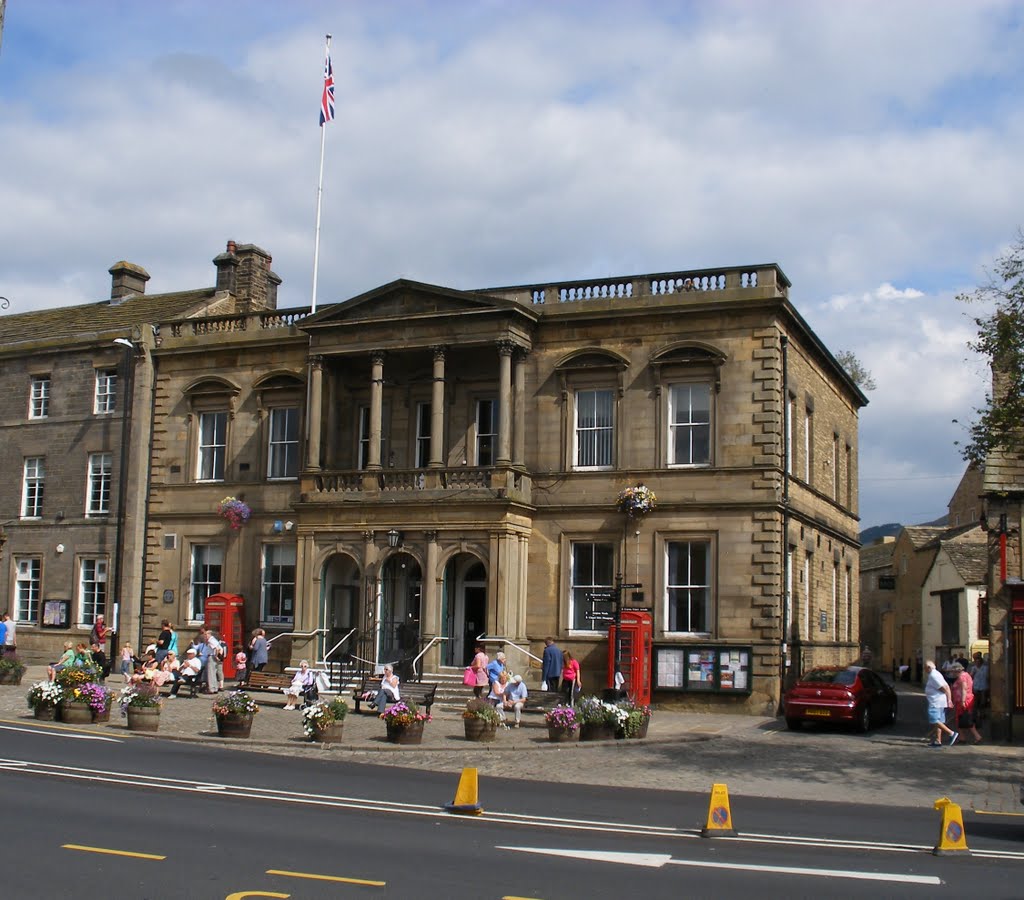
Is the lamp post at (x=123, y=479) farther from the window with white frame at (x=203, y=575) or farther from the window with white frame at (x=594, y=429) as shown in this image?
the window with white frame at (x=594, y=429)

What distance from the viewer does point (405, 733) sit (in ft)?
72.7

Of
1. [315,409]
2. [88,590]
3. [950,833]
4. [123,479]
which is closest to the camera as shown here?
[950,833]

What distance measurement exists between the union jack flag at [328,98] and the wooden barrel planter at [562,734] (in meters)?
22.4

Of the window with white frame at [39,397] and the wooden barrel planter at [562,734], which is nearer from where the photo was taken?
the wooden barrel planter at [562,734]

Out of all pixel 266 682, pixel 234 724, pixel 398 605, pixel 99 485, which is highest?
pixel 99 485

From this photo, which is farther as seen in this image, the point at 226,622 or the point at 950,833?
the point at 226,622

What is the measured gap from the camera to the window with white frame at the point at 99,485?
1496 inches

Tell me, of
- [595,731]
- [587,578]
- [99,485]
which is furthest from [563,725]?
[99,485]

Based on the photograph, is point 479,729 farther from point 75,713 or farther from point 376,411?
point 376,411

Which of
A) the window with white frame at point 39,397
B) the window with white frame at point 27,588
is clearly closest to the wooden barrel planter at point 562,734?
the window with white frame at point 27,588

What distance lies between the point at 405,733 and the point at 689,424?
1217 centimetres

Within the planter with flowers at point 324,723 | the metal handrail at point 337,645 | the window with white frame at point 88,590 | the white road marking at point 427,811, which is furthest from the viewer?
the window with white frame at point 88,590

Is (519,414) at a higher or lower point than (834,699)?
higher

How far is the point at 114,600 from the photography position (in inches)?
1467
